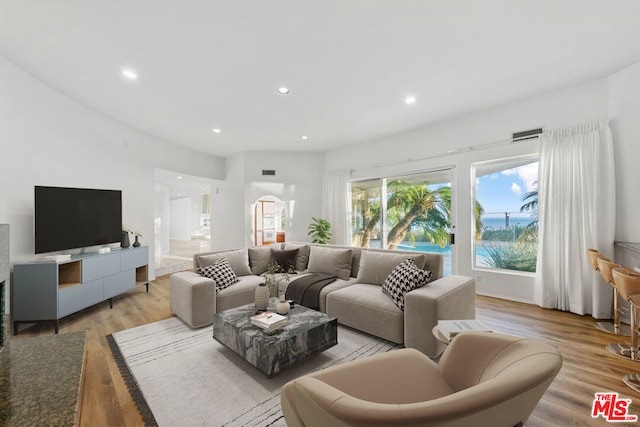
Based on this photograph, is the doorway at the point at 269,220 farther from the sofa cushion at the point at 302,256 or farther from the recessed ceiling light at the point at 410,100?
the recessed ceiling light at the point at 410,100

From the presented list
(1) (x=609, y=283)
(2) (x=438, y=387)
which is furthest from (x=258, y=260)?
(1) (x=609, y=283)

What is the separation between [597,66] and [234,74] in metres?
4.10

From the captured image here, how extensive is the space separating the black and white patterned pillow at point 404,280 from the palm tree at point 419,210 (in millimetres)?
2330

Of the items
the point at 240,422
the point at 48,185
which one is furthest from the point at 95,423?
the point at 48,185

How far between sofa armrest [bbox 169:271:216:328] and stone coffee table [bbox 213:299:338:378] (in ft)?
1.96

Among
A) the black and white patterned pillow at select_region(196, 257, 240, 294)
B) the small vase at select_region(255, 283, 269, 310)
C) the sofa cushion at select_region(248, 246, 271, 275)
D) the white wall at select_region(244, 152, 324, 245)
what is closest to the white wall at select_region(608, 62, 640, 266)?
the small vase at select_region(255, 283, 269, 310)

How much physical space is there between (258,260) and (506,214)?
3.88 metres

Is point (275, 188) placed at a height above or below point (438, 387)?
above

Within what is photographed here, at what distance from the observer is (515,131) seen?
3.83 m

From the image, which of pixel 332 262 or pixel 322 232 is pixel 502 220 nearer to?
pixel 332 262

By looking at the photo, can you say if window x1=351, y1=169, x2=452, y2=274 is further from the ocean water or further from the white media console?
the white media console

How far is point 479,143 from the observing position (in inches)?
164

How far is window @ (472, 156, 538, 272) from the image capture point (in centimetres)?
388

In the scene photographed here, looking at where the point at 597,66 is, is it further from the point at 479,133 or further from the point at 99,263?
the point at 99,263
